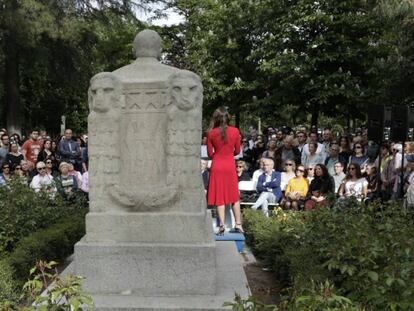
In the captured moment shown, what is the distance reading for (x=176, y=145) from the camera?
549 cm

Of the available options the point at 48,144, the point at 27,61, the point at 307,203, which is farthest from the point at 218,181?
the point at 27,61

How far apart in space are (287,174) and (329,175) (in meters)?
1.00

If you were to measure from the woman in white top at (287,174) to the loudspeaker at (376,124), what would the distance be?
1728mm

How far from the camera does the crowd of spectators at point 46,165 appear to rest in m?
12.0

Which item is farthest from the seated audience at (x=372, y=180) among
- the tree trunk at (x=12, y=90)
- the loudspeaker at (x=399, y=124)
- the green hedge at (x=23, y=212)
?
the tree trunk at (x=12, y=90)

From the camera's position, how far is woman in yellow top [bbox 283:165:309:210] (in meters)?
11.8

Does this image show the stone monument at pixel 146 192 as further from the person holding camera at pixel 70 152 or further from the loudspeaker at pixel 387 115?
the person holding camera at pixel 70 152

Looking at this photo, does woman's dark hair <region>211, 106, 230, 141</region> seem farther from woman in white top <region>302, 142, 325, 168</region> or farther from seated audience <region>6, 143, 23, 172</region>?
seated audience <region>6, 143, 23, 172</region>

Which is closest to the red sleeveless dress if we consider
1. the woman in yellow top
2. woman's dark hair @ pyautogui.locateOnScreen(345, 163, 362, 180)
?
the woman in yellow top

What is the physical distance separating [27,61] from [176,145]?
68.0 ft

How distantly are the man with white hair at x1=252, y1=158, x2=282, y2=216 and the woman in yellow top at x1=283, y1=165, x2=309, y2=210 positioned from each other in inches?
12.7

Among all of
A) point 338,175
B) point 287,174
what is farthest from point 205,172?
point 338,175

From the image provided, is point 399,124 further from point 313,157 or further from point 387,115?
point 313,157

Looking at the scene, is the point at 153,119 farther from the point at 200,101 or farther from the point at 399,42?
the point at 399,42
